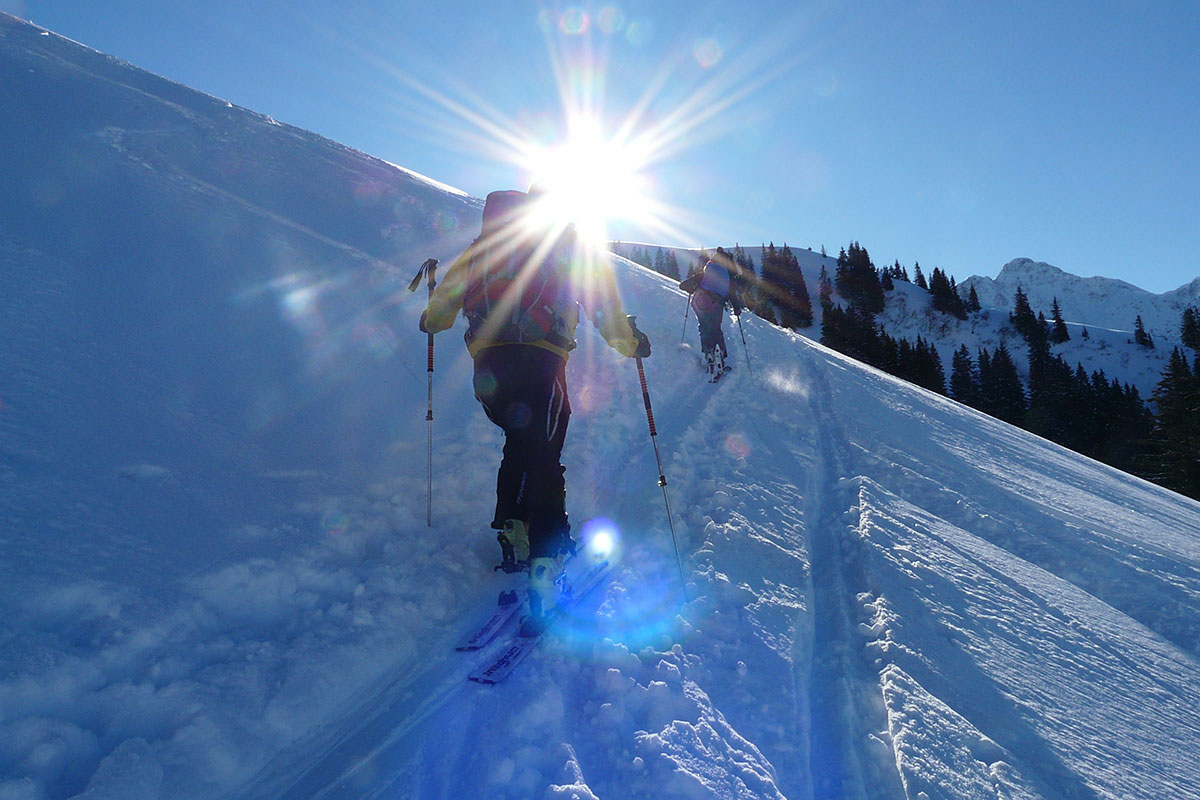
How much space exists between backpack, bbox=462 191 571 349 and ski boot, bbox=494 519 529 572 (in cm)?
136

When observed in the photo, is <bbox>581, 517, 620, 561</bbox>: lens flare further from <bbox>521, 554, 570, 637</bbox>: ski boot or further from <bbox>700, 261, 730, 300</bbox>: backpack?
<bbox>700, 261, 730, 300</bbox>: backpack

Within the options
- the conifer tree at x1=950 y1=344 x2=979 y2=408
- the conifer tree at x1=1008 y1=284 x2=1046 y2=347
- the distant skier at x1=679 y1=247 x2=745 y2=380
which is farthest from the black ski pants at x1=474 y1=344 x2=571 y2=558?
the conifer tree at x1=1008 y1=284 x2=1046 y2=347

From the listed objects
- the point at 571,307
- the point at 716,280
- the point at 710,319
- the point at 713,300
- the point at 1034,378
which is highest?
the point at 1034,378

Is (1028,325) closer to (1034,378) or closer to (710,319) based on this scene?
(1034,378)

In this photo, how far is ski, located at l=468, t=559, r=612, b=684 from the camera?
2.97 metres

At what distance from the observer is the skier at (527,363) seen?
12.3ft

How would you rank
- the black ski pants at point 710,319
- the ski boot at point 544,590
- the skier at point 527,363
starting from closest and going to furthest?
the ski boot at point 544,590 → the skier at point 527,363 → the black ski pants at point 710,319

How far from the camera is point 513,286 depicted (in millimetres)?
3742

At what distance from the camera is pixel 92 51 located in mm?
15047

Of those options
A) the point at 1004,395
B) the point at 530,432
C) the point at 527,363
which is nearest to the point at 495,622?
the point at 530,432

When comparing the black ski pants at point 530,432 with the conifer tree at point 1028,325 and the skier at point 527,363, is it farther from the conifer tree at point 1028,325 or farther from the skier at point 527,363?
the conifer tree at point 1028,325

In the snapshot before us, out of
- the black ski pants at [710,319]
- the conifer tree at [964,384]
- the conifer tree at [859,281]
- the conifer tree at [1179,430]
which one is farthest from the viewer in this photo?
the conifer tree at [859,281]

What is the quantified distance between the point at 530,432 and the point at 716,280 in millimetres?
9991

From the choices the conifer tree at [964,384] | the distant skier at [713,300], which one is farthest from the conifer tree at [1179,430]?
the distant skier at [713,300]
